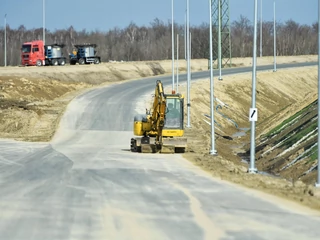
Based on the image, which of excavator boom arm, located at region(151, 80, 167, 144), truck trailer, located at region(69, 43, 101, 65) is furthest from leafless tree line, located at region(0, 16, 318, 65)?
excavator boom arm, located at region(151, 80, 167, 144)

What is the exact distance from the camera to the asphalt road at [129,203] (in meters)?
12.5

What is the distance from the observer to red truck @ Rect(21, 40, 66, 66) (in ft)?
292

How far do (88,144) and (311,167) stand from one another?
15.6 m

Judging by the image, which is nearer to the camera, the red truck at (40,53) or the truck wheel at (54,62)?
the red truck at (40,53)

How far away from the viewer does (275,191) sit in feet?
62.0

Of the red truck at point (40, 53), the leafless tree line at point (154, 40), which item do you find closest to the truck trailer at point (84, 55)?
the red truck at point (40, 53)

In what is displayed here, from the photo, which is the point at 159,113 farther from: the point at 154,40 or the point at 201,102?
the point at 154,40

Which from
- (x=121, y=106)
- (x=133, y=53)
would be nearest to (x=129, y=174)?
(x=121, y=106)

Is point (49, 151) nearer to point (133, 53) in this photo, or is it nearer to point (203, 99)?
point (203, 99)

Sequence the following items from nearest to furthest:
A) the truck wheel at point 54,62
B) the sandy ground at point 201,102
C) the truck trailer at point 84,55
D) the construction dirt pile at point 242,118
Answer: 1. the construction dirt pile at point 242,118
2. the sandy ground at point 201,102
3. the truck wheel at point 54,62
4. the truck trailer at point 84,55

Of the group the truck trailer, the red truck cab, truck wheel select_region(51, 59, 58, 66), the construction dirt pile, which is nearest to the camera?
the construction dirt pile

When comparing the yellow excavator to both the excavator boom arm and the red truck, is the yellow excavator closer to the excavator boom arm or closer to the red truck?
the excavator boom arm

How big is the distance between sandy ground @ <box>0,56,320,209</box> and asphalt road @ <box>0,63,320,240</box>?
5.07ft

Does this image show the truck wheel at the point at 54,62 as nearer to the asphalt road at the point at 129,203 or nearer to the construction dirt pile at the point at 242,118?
the construction dirt pile at the point at 242,118
